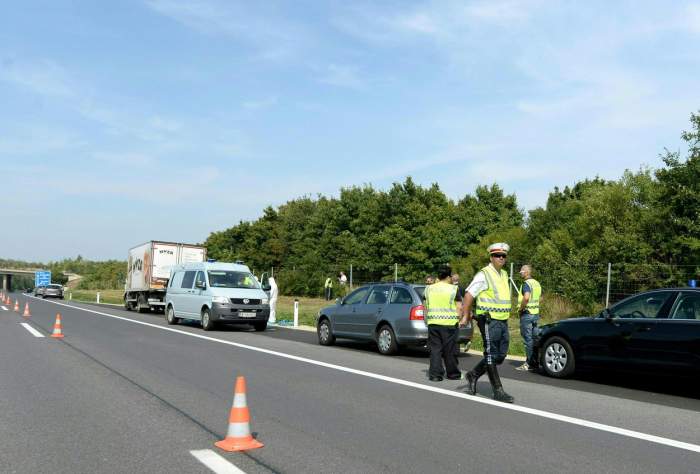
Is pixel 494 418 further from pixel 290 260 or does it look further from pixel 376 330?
pixel 290 260

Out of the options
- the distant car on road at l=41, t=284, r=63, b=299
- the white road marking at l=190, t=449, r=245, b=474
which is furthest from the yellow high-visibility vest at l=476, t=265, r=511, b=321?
the distant car on road at l=41, t=284, r=63, b=299

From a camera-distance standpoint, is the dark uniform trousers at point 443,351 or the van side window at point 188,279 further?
the van side window at point 188,279

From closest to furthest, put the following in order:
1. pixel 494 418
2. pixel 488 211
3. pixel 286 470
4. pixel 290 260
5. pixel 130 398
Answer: pixel 286 470 → pixel 494 418 → pixel 130 398 → pixel 488 211 → pixel 290 260

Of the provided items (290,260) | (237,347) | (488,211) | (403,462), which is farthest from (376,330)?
(290,260)

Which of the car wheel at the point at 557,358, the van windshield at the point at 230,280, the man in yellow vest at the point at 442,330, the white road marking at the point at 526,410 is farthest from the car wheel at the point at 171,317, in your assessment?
the car wheel at the point at 557,358

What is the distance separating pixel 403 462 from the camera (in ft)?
17.7

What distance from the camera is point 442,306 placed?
1030 centimetres

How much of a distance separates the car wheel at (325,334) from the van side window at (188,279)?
7.08 metres

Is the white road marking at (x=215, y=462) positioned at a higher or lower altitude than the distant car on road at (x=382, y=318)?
lower

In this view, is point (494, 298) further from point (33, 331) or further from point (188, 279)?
point (188, 279)

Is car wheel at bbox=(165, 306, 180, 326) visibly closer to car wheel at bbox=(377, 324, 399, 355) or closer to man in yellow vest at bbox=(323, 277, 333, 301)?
car wheel at bbox=(377, 324, 399, 355)

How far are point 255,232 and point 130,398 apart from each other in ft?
161

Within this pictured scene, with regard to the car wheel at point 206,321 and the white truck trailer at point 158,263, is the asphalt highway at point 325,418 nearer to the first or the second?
the car wheel at point 206,321

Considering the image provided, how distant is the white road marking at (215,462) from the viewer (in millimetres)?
5070
